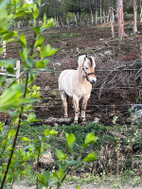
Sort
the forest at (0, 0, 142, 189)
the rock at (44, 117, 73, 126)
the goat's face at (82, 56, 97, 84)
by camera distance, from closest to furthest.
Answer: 1. the forest at (0, 0, 142, 189)
2. the goat's face at (82, 56, 97, 84)
3. the rock at (44, 117, 73, 126)

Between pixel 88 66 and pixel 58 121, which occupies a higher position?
pixel 88 66

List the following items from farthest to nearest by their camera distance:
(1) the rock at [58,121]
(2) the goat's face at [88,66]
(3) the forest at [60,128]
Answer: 1. (1) the rock at [58,121]
2. (2) the goat's face at [88,66]
3. (3) the forest at [60,128]

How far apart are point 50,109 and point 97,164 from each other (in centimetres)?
359

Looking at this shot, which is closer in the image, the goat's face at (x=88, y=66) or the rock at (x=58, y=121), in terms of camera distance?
the goat's face at (x=88, y=66)

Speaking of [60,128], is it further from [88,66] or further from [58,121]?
[88,66]

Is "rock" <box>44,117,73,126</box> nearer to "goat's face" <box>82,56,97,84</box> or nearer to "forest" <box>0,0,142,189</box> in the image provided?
"forest" <box>0,0,142,189</box>

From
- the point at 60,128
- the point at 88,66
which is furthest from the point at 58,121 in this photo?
the point at 88,66

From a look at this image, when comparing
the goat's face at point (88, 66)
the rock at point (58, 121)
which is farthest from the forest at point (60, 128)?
the goat's face at point (88, 66)

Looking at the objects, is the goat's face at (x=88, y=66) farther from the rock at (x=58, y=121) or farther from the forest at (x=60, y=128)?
the rock at (x=58, y=121)

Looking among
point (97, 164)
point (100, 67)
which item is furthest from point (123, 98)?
point (97, 164)

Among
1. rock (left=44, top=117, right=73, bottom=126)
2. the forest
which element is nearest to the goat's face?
the forest

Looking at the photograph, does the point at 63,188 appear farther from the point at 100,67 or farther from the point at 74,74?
the point at 100,67

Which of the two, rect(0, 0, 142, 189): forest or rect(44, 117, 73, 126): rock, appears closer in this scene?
rect(0, 0, 142, 189): forest

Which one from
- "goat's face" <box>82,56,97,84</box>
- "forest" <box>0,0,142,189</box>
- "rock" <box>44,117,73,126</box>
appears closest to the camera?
"forest" <box>0,0,142,189</box>
